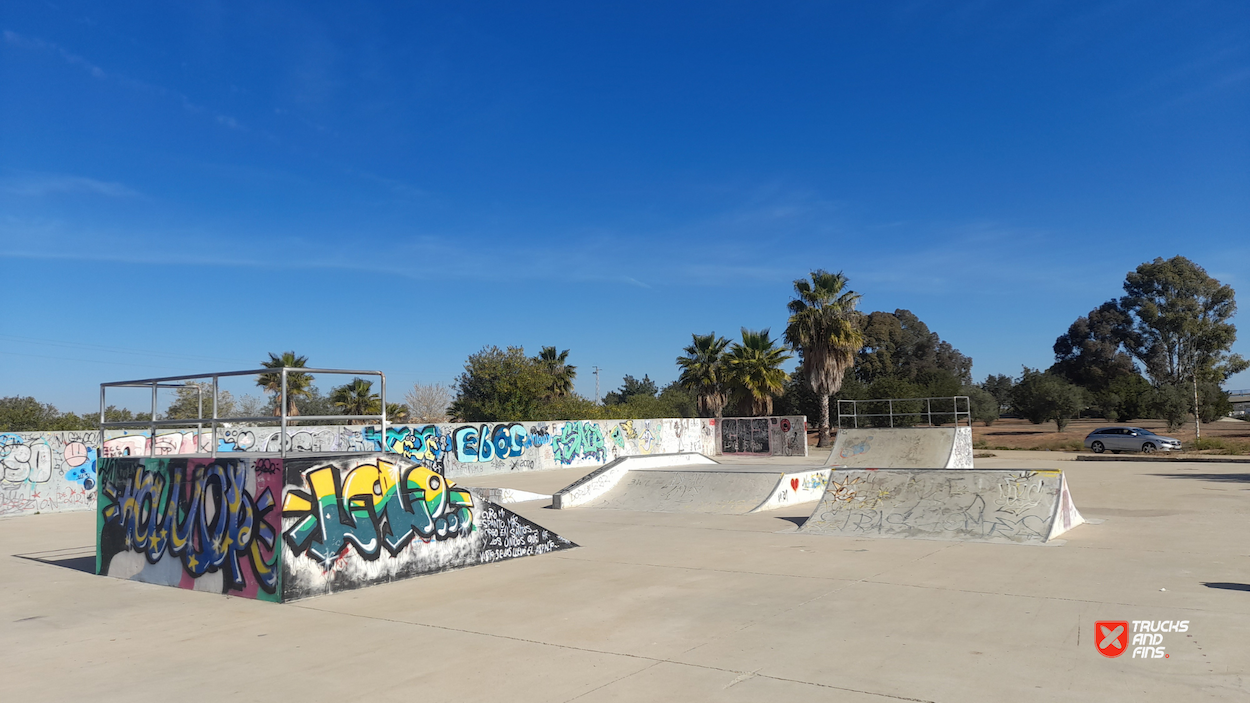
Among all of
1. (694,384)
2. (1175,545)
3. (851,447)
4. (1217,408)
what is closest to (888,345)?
(1217,408)

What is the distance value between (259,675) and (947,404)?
136 feet

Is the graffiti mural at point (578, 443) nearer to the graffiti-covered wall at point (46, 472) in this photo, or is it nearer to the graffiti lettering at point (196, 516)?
the graffiti-covered wall at point (46, 472)

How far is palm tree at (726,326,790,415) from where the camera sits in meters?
40.7

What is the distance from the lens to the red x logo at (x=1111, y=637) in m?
5.41

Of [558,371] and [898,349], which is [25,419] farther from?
[898,349]

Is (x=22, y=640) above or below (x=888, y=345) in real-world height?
below

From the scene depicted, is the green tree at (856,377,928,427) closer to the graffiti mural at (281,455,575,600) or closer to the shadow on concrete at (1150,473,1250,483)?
the shadow on concrete at (1150,473,1250,483)

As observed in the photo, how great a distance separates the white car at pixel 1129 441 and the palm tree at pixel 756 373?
14.4m

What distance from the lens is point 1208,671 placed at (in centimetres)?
490

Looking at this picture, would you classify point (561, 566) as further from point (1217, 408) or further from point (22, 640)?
point (1217, 408)

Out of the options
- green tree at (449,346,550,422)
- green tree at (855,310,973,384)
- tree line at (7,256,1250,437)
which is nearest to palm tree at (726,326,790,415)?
tree line at (7,256,1250,437)

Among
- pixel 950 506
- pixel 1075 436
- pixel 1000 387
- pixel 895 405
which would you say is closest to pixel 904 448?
pixel 950 506

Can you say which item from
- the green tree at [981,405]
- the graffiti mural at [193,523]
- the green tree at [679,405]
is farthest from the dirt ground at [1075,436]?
the graffiti mural at [193,523]

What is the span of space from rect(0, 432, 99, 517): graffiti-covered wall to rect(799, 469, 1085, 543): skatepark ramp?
54.7ft
